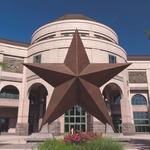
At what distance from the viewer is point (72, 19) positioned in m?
41.1

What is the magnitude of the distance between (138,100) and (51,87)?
18.8m

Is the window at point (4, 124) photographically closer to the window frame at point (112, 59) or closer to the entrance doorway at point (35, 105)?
the entrance doorway at point (35, 105)

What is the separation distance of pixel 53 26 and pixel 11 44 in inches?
312

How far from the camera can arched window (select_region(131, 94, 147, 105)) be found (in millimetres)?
44062

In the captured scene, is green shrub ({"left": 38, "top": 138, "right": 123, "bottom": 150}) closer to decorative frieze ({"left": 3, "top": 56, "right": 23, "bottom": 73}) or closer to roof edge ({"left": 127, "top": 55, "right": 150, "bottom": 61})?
decorative frieze ({"left": 3, "top": 56, "right": 23, "bottom": 73})

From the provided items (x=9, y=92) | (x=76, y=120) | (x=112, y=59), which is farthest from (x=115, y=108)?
(x=9, y=92)

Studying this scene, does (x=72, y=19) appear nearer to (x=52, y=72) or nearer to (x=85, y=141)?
(x=52, y=72)

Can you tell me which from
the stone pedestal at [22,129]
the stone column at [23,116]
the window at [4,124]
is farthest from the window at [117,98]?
the window at [4,124]

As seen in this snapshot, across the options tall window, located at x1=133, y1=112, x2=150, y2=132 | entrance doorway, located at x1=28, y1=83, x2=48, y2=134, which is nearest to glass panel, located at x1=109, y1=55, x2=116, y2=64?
entrance doorway, located at x1=28, y1=83, x2=48, y2=134

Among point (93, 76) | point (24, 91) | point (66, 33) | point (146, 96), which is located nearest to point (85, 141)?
point (93, 76)

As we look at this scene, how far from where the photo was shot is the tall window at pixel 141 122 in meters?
42.8

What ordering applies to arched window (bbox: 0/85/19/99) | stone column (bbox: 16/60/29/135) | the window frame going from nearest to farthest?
stone column (bbox: 16/60/29/135), the window frame, arched window (bbox: 0/85/19/99)

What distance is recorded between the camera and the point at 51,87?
33969 mm

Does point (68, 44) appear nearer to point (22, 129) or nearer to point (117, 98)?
point (22, 129)
